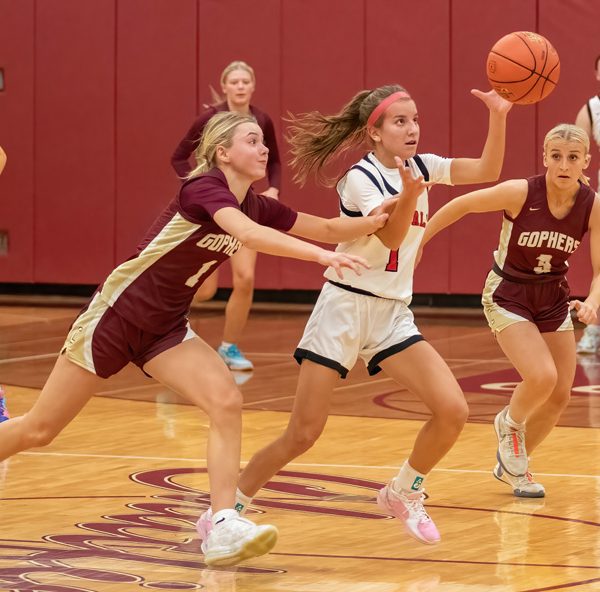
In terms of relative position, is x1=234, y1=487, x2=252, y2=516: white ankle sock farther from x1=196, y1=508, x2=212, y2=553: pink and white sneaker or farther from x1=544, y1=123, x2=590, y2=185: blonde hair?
x1=544, y1=123, x2=590, y2=185: blonde hair

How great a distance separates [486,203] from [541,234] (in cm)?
29

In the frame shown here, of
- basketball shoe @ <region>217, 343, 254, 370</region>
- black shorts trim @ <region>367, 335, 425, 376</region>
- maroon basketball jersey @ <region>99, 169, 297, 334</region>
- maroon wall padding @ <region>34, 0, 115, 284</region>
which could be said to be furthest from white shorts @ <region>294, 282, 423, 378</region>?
maroon wall padding @ <region>34, 0, 115, 284</region>

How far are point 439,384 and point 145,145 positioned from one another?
1042cm

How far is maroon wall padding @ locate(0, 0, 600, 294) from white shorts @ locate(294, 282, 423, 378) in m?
8.13

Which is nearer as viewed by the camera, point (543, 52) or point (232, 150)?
point (232, 150)

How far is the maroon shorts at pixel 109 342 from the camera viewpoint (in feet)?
17.4

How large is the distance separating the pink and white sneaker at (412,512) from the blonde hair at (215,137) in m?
1.49

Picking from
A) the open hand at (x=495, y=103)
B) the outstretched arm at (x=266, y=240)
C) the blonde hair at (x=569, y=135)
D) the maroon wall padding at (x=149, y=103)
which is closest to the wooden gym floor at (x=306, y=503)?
the outstretched arm at (x=266, y=240)

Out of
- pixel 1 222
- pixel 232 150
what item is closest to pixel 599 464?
pixel 232 150

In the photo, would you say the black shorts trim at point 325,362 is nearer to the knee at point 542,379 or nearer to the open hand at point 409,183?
the open hand at point 409,183

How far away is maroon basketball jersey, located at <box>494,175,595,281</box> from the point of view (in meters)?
6.54

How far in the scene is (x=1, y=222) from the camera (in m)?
16.2

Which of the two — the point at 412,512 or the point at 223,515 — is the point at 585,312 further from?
the point at 223,515

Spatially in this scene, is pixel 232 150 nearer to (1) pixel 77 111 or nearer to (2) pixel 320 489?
(2) pixel 320 489
